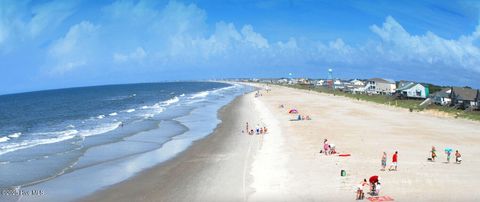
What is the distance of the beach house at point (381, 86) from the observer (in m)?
108

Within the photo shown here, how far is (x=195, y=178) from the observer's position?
2392 centimetres

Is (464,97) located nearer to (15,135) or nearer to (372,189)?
(372,189)

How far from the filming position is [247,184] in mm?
22078

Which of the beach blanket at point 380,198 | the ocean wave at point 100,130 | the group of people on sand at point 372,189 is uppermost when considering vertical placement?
the group of people on sand at point 372,189

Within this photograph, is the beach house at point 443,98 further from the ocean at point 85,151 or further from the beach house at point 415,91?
the ocean at point 85,151

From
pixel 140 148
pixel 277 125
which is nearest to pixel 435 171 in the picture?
pixel 140 148

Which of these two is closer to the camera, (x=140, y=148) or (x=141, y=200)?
(x=141, y=200)

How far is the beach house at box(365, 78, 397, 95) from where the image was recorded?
4238 inches

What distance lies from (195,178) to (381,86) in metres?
94.0

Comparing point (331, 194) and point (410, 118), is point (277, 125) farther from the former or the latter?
point (331, 194)

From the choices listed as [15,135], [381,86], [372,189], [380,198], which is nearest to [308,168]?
[372,189]

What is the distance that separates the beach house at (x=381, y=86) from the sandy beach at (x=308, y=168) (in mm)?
66885

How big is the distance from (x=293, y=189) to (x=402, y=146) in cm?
1335

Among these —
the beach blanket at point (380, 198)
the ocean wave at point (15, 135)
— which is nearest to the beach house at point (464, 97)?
the beach blanket at point (380, 198)
